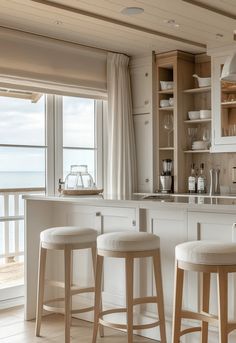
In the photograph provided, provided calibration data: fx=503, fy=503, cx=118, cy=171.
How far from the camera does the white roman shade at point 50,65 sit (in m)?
4.42

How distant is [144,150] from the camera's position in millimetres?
5453

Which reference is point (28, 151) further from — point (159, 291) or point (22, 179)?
point (159, 291)

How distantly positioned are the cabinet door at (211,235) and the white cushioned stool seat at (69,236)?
0.72 metres

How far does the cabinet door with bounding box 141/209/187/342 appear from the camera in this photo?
11.2 feet

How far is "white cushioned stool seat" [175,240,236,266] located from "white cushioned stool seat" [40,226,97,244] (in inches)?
37.2

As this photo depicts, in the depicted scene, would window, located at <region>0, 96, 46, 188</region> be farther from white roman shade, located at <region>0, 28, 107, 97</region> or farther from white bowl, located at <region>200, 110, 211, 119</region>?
white bowl, located at <region>200, 110, 211, 119</region>

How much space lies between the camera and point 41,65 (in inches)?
184

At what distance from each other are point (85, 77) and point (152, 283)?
238cm

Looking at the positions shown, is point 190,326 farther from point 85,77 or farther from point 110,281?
point 85,77

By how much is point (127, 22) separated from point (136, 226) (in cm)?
179

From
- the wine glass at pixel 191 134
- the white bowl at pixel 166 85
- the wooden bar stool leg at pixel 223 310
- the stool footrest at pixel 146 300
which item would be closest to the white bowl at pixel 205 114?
the wine glass at pixel 191 134

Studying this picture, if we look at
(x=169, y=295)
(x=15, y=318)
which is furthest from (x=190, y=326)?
(x=15, y=318)

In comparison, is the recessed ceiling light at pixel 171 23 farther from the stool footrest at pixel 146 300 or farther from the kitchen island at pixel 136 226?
the stool footrest at pixel 146 300

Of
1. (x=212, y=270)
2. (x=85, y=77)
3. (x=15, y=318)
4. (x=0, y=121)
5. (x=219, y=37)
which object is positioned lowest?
(x=15, y=318)
